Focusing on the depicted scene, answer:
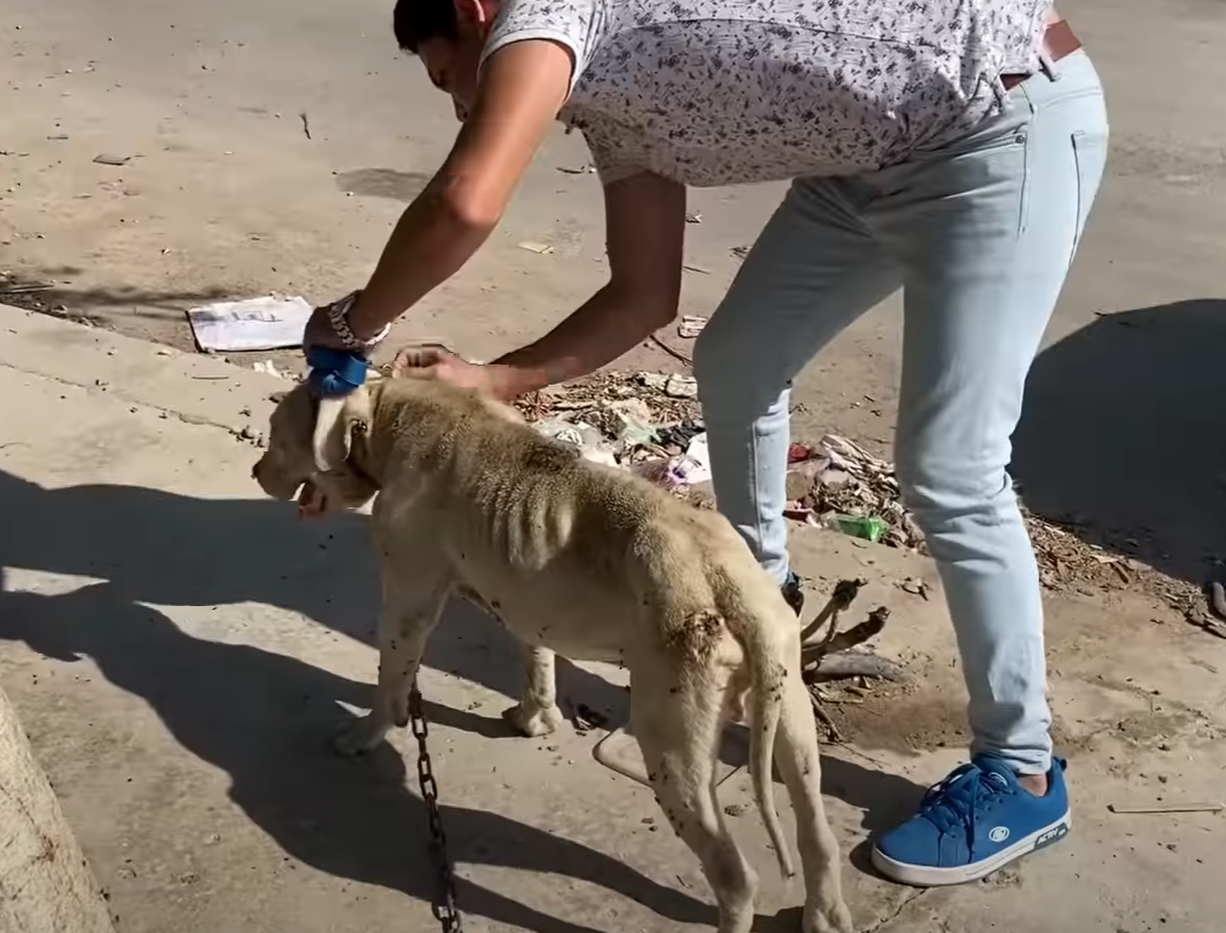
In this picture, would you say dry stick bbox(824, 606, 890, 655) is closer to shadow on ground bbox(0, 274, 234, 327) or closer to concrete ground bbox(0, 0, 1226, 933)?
concrete ground bbox(0, 0, 1226, 933)

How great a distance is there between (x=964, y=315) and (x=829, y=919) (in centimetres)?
120

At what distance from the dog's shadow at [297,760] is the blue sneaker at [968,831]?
0.45 m

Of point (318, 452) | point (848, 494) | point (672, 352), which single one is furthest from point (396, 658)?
point (672, 352)

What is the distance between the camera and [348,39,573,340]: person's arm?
2.49 meters

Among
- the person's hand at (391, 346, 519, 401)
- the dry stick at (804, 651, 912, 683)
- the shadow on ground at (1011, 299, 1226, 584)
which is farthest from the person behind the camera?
the shadow on ground at (1011, 299, 1226, 584)

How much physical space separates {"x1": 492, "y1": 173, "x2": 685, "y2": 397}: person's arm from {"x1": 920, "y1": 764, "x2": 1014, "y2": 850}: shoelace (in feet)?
4.06

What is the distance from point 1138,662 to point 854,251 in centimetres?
174

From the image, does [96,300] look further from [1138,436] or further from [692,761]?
[692,761]

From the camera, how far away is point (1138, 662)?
422 cm

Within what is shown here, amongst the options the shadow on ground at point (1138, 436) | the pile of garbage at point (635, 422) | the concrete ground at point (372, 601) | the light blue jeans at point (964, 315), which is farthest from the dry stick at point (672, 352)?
the light blue jeans at point (964, 315)

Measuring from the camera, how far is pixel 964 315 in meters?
2.89

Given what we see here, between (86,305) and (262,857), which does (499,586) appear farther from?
(86,305)

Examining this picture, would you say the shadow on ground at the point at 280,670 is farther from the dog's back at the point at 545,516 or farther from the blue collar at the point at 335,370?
the blue collar at the point at 335,370

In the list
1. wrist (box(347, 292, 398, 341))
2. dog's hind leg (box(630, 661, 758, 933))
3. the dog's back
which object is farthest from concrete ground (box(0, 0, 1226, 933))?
wrist (box(347, 292, 398, 341))
